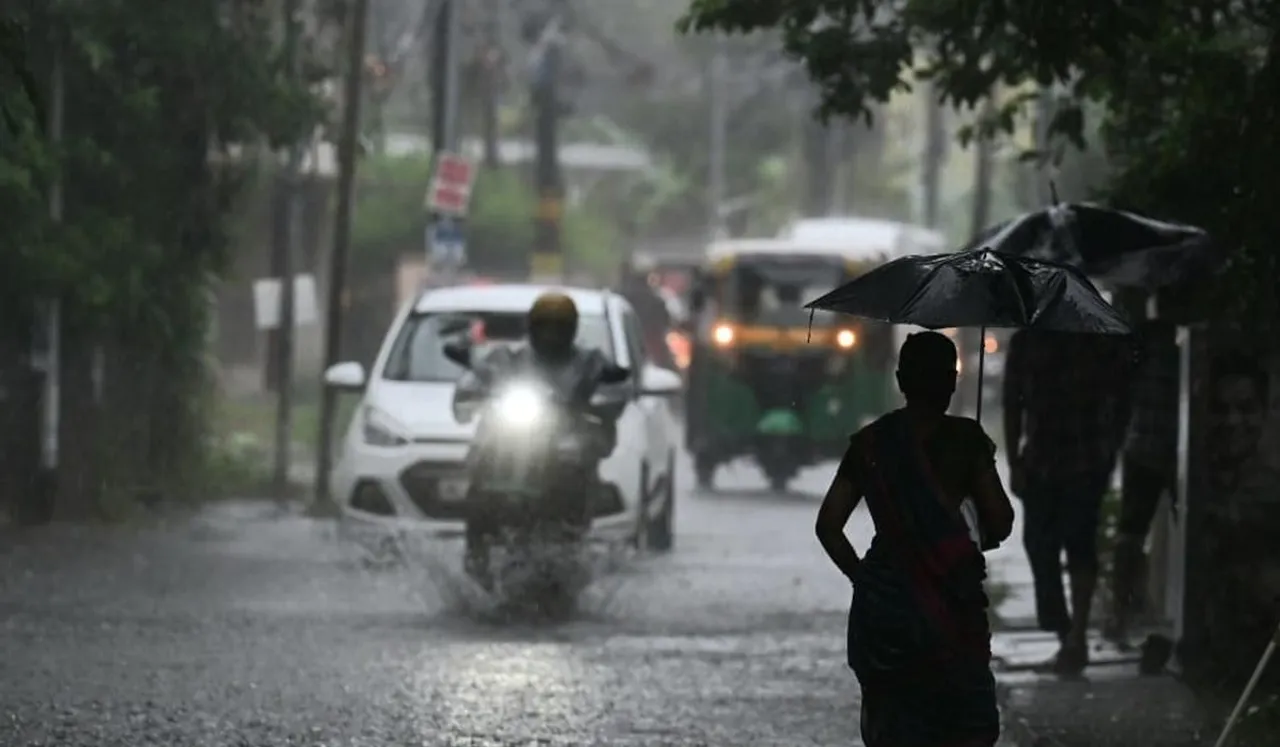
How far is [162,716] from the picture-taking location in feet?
35.2

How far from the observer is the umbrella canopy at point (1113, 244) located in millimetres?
12078

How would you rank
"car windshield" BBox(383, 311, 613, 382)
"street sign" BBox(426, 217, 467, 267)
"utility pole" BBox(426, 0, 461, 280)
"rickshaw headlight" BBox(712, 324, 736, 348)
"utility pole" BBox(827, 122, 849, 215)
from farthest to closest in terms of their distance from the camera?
"utility pole" BBox(827, 122, 849, 215) < "utility pole" BBox(426, 0, 461, 280) < "street sign" BBox(426, 217, 467, 267) < "rickshaw headlight" BBox(712, 324, 736, 348) < "car windshield" BBox(383, 311, 613, 382)

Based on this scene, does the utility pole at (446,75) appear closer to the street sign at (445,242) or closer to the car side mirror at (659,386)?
the street sign at (445,242)

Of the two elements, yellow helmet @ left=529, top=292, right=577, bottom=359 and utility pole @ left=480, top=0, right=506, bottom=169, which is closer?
yellow helmet @ left=529, top=292, right=577, bottom=359

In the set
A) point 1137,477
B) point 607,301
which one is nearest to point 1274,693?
point 1137,477

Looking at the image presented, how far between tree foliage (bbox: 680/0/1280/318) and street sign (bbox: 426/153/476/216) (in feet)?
41.5

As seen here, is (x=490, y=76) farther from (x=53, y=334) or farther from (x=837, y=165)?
(x=53, y=334)

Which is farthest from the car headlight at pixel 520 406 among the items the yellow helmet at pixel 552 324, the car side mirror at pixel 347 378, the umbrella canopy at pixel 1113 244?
the car side mirror at pixel 347 378

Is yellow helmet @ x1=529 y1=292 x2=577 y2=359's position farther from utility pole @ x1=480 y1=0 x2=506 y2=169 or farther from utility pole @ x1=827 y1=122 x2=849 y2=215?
utility pole @ x1=827 y1=122 x2=849 y2=215

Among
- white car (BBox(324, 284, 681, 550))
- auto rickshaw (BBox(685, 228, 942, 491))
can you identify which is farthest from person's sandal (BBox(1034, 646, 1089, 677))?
auto rickshaw (BBox(685, 228, 942, 491))

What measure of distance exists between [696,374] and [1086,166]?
5456 mm

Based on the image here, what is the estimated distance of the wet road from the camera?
1062 cm

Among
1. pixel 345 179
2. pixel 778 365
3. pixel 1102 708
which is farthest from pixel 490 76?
pixel 1102 708

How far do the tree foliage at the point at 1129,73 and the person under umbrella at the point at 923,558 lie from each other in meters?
4.16
